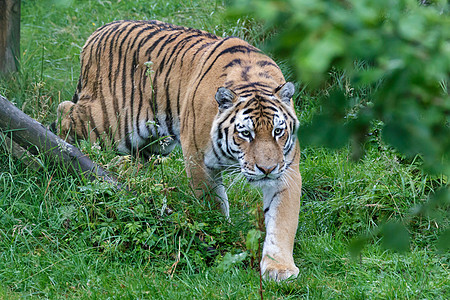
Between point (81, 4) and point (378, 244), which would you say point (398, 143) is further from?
point (81, 4)

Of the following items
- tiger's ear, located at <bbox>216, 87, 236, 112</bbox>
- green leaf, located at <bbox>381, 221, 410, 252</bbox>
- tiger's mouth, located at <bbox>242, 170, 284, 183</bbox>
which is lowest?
tiger's mouth, located at <bbox>242, 170, 284, 183</bbox>

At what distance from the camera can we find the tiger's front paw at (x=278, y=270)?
366cm

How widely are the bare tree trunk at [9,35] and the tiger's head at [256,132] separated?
3085 millimetres

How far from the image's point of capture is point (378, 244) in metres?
4.19

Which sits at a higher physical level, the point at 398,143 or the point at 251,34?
the point at 398,143

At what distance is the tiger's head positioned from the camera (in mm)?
3762

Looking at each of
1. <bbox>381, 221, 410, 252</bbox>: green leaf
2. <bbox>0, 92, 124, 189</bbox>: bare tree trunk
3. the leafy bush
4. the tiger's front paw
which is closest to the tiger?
the tiger's front paw

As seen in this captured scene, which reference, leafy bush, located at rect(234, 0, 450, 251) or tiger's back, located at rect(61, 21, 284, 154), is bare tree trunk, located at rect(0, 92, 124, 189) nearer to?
tiger's back, located at rect(61, 21, 284, 154)

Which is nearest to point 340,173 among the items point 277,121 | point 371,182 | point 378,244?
point 371,182

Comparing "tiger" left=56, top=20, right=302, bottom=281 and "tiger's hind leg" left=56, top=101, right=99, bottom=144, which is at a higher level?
"tiger" left=56, top=20, right=302, bottom=281

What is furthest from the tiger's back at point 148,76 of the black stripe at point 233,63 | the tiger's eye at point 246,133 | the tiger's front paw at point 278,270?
Result: the tiger's front paw at point 278,270

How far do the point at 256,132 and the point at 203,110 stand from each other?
24.8 inches

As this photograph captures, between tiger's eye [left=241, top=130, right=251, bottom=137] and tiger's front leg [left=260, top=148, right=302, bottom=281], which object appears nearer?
tiger's front leg [left=260, top=148, right=302, bottom=281]

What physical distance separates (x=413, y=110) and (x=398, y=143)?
87mm
